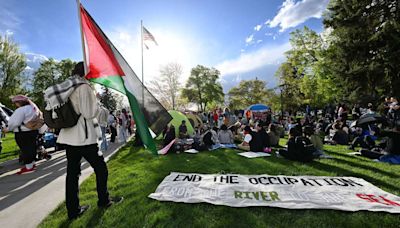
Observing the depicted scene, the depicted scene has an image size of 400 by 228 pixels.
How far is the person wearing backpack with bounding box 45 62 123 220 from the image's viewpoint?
2867mm

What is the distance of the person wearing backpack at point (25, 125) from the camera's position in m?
5.37

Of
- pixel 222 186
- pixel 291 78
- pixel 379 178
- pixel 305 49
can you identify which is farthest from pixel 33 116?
pixel 291 78

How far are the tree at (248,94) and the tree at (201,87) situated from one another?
10843 millimetres

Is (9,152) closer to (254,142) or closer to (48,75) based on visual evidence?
(254,142)

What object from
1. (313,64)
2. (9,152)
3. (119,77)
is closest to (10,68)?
(9,152)

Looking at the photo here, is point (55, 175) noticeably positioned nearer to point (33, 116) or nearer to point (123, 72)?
point (33, 116)

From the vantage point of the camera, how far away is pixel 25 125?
543 cm

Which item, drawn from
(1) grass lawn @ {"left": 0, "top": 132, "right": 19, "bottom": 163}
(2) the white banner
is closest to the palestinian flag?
(2) the white banner

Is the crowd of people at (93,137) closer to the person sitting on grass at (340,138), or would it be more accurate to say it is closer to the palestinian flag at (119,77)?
the person sitting on grass at (340,138)

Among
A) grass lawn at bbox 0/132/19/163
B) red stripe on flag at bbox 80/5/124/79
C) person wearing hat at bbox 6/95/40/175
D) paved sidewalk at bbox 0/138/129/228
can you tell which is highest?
red stripe on flag at bbox 80/5/124/79

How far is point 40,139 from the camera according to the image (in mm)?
7727

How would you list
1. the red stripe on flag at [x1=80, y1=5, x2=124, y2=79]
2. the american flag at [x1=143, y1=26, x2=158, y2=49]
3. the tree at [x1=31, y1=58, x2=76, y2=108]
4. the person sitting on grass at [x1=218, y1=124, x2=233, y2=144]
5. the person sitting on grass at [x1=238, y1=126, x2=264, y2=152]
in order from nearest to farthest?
the red stripe on flag at [x1=80, y1=5, x2=124, y2=79] → the person sitting on grass at [x1=238, y1=126, x2=264, y2=152] → the person sitting on grass at [x1=218, y1=124, x2=233, y2=144] → the american flag at [x1=143, y1=26, x2=158, y2=49] → the tree at [x1=31, y1=58, x2=76, y2=108]

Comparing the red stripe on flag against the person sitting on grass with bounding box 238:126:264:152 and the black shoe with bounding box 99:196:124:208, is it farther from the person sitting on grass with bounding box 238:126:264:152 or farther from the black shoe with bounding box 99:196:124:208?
the person sitting on grass with bounding box 238:126:264:152

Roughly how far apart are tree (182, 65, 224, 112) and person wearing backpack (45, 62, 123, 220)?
47686 mm
